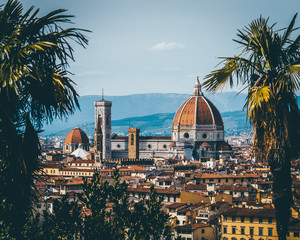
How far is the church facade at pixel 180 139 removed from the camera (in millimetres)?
110438

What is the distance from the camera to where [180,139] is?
4523 inches

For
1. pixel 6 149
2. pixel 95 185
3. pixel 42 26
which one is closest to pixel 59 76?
pixel 42 26

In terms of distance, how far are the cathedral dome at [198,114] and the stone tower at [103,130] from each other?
53.4ft

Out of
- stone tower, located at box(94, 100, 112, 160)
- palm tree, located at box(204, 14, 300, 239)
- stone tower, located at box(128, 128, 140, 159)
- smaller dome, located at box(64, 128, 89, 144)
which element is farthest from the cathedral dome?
palm tree, located at box(204, 14, 300, 239)

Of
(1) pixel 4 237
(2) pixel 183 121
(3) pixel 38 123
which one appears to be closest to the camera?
(3) pixel 38 123

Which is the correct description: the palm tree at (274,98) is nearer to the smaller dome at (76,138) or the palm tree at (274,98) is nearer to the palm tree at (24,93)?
the palm tree at (24,93)

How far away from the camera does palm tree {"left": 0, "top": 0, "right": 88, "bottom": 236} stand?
483cm

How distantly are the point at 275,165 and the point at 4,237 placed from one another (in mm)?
3234

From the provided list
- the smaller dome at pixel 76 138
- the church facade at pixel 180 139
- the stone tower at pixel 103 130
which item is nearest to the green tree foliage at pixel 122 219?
the stone tower at pixel 103 130

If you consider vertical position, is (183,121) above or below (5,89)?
above

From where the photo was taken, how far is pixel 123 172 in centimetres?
7431

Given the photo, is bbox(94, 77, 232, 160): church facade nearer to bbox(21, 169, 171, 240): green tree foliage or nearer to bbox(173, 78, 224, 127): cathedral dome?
bbox(173, 78, 224, 127): cathedral dome

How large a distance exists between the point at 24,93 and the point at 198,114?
11120 centimetres

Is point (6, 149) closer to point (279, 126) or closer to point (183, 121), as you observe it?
point (279, 126)
